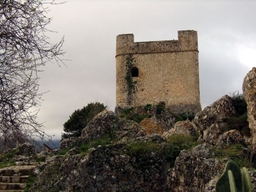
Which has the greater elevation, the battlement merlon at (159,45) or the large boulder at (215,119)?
the battlement merlon at (159,45)

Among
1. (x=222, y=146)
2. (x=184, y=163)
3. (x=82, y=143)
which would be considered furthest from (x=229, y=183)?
(x=82, y=143)

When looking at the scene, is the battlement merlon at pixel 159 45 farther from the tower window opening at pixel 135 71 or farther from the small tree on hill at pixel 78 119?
the small tree on hill at pixel 78 119

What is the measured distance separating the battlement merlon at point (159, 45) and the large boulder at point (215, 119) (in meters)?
20.3

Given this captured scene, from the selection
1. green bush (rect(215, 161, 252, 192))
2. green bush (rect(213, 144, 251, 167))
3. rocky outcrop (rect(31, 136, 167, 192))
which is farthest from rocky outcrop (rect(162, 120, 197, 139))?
green bush (rect(215, 161, 252, 192))

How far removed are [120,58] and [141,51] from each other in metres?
1.69

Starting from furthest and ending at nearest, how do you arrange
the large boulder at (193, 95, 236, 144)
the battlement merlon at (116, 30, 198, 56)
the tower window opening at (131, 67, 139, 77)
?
the tower window opening at (131, 67, 139, 77) < the battlement merlon at (116, 30, 198, 56) < the large boulder at (193, 95, 236, 144)

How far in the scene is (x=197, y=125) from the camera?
1222 cm

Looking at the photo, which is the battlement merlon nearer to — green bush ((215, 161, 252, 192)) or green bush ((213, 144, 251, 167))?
green bush ((213, 144, 251, 167))

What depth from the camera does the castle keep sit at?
31.2 metres

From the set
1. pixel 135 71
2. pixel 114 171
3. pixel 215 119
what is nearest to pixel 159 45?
pixel 135 71

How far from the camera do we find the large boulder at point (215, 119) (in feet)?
35.7

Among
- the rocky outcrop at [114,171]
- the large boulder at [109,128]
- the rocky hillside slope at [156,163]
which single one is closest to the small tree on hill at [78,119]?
the large boulder at [109,128]

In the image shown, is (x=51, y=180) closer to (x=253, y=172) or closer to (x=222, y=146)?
(x=222, y=146)

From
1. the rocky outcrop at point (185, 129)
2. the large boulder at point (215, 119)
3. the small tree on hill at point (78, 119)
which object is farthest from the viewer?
the small tree on hill at point (78, 119)
